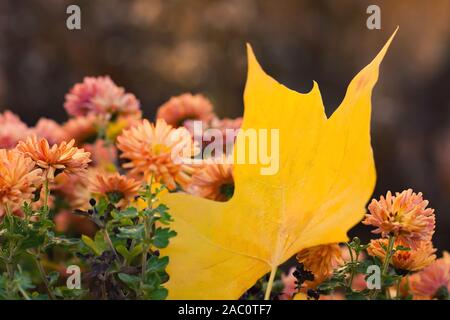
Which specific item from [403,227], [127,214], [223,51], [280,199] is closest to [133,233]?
[127,214]

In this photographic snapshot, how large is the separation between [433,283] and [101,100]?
53 cm

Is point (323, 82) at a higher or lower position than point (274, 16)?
lower

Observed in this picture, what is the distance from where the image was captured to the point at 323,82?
4.14 meters

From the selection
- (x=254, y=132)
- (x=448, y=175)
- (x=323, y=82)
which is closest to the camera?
(x=254, y=132)

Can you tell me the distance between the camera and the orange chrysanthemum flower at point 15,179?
0.67m

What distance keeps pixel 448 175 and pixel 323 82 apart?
783 mm

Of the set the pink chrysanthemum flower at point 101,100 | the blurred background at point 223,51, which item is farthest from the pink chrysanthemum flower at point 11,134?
the blurred background at point 223,51

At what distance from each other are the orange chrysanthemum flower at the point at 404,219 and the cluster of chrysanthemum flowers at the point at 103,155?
0.18 meters

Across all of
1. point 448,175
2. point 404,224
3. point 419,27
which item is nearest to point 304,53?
point 419,27

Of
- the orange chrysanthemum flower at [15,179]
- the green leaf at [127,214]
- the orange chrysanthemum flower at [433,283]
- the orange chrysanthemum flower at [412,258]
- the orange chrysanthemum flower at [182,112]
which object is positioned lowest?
the orange chrysanthemum flower at [433,283]

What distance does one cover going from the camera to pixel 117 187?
83 centimetres

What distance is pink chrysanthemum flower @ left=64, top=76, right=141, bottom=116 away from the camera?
1135 millimetres

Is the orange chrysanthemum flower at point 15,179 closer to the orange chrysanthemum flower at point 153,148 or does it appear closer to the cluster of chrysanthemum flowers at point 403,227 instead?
the orange chrysanthemum flower at point 153,148

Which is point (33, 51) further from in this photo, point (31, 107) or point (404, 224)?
point (404, 224)
